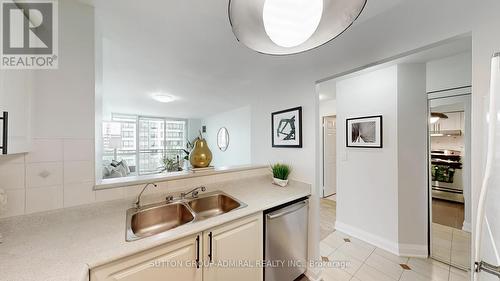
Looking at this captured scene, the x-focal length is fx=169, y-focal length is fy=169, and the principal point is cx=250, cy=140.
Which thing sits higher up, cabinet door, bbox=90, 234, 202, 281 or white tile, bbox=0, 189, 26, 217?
white tile, bbox=0, 189, 26, 217

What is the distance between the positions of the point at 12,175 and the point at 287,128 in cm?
213

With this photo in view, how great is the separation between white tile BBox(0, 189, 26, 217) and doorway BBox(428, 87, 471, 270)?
11.5 ft

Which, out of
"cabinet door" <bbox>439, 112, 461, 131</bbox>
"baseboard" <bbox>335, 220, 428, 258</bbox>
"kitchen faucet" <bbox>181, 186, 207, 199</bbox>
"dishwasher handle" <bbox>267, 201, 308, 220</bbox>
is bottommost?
"baseboard" <bbox>335, 220, 428, 258</bbox>

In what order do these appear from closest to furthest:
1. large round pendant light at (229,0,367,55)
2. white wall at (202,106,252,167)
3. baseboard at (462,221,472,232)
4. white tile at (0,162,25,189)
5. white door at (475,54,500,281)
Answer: white door at (475,54,500,281), large round pendant light at (229,0,367,55), white tile at (0,162,25,189), baseboard at (462,221,472,232), white wall at (202,106,252,167)

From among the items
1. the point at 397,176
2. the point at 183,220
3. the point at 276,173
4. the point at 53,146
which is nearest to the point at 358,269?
the point at 397,176

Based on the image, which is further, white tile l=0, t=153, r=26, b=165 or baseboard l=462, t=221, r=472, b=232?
baseboard l=462, t=221, r=472, b=232

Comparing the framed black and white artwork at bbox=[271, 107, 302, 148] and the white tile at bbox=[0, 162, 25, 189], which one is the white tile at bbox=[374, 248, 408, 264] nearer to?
the framed black and white artwork at bbox=[271, 107, 302, 148]

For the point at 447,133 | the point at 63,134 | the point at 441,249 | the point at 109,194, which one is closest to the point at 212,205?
the point at 109,194

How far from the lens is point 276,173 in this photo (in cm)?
196

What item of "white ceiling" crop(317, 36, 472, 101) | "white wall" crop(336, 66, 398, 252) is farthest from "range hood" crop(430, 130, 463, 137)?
"white ceiling" crop(317, 36, 472, 101)

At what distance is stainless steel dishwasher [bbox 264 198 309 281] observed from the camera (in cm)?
138

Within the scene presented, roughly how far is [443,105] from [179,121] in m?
6.89

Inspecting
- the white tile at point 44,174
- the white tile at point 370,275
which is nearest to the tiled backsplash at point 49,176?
the white tile at point 44,174

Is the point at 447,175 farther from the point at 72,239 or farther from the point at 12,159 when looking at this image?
the point at 12,159
